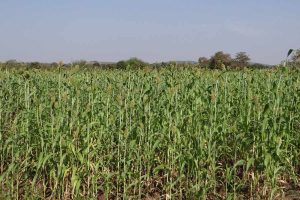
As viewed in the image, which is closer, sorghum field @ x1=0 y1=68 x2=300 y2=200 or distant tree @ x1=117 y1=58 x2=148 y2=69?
sorghum field @ x1=0 y1=68 x2=300 y2=200

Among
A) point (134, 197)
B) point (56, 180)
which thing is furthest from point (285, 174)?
point (56, 180)

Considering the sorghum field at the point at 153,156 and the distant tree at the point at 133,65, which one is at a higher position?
the distant tree at the point at 133,65

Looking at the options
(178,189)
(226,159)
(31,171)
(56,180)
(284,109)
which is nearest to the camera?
(56,180)

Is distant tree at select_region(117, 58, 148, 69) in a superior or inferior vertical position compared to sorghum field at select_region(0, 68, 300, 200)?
superior

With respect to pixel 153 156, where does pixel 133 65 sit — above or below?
above

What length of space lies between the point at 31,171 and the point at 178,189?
168 centimetres

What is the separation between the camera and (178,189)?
4.49 metres

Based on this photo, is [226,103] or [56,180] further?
[226,103]

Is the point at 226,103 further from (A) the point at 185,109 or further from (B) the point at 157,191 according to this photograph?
(B) the point at 157,191

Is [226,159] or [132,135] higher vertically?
[132,135]

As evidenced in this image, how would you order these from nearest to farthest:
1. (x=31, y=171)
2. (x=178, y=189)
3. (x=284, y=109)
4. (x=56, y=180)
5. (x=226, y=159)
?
(x=56, y=180), (x=178, y=189), (x=31, y=171), (x=226, y=159), (x=284, y=109)

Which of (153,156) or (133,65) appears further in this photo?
(133,65)

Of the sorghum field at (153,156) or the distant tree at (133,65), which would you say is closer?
the sorghum field at (153,156)

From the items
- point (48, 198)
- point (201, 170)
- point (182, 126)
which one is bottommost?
point (48, 198)
